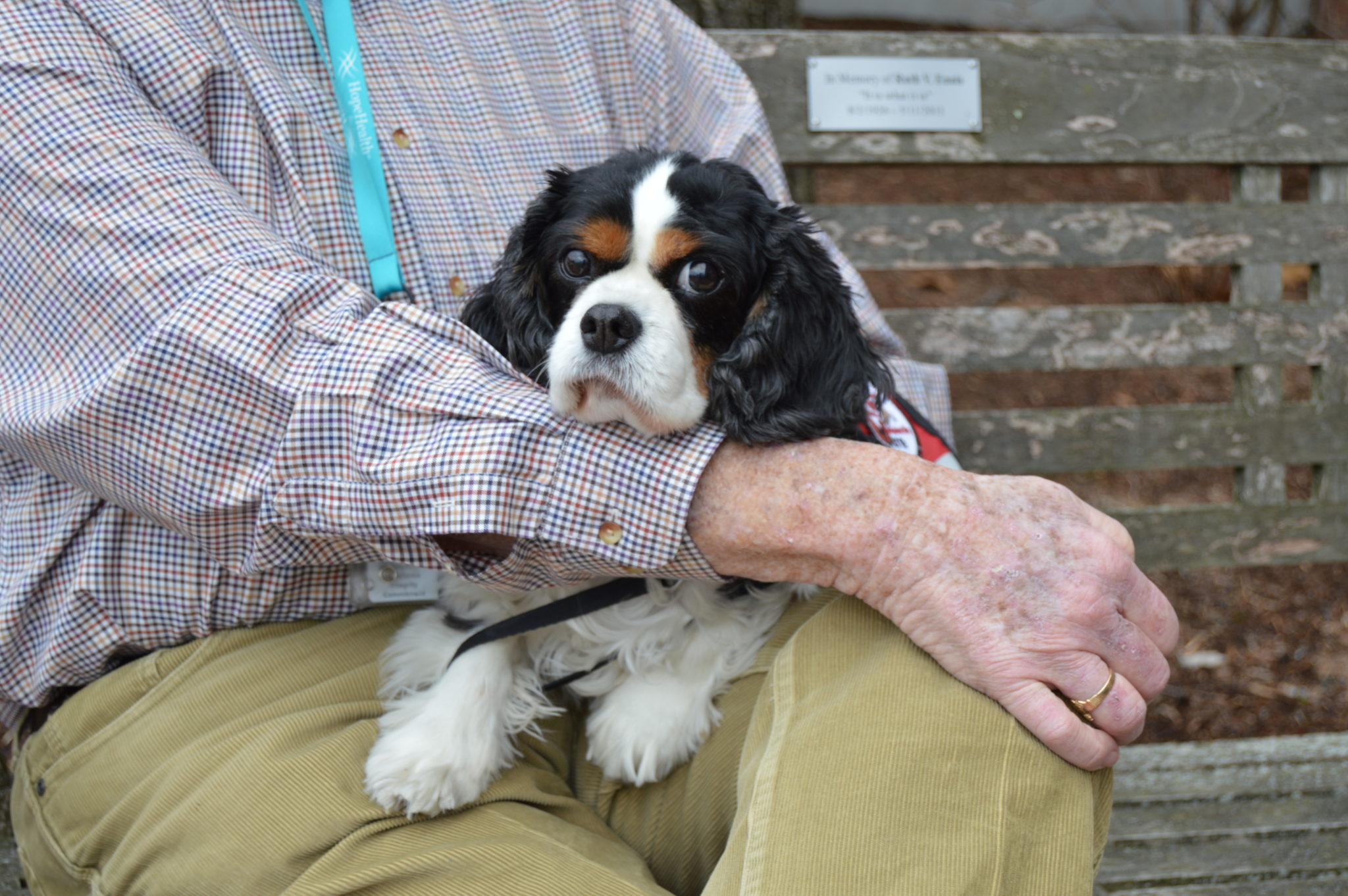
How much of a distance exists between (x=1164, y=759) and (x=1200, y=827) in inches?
8.0

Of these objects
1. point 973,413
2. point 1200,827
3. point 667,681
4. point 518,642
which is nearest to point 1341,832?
point 1200,827

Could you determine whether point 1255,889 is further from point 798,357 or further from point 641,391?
point 641,391

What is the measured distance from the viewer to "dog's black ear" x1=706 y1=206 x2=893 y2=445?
4.69 ft

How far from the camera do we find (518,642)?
166cm

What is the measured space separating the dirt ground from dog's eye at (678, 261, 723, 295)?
1.17 metres

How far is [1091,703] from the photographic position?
128 centimetres

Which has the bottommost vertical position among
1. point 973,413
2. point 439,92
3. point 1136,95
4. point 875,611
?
point 973,413

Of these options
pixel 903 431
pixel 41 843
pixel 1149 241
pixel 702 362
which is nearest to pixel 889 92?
pixel 1149 241

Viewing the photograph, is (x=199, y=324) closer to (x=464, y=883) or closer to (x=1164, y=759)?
(x=464, y=883)

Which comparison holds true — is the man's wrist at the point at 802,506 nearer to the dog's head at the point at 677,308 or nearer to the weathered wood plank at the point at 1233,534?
the dog's head at the point at 677,308

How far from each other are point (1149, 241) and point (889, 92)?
0.71 meters

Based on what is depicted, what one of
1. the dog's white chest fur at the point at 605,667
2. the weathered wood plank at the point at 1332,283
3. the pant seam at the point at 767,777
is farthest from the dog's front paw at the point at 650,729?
the weathered wood plank at the point at 1332,283

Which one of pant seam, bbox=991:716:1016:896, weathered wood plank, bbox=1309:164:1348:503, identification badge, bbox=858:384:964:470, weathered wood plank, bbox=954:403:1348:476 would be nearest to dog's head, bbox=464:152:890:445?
identification badge, bbox=858:384:964:470

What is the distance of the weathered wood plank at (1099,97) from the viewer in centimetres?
233
